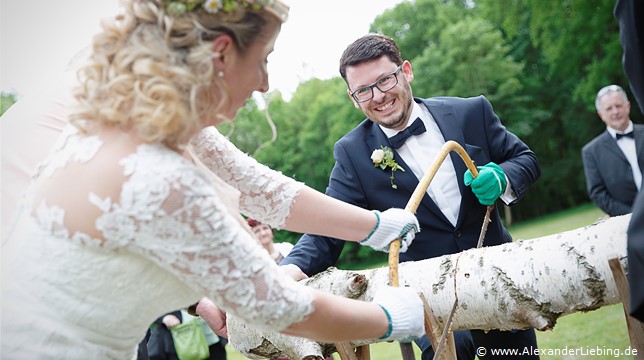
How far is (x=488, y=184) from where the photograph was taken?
3816 millimetres

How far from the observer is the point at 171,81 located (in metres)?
1.89

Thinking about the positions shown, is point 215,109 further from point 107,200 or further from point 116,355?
point 116,355

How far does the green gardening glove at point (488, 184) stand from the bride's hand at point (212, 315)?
1.65 meters

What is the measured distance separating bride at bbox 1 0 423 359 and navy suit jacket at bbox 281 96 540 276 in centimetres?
190

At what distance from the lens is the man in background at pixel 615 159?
8.20 m

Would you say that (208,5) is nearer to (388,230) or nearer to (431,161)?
(388,230)

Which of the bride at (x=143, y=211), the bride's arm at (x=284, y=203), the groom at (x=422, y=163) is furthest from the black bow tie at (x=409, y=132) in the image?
the bride at (x=143, y=211)

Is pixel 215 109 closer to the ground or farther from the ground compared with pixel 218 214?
farther from the ground

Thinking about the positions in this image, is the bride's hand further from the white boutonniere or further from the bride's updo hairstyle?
the bride's updo hairstyle

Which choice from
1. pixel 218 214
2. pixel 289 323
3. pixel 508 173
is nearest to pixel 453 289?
pixel 508 173

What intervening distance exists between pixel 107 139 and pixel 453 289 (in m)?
2.08

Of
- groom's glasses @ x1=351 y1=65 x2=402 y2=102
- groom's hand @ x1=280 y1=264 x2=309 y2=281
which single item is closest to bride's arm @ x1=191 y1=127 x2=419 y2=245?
groom's hand @ x1=280 y1=264 x2=309 y2=281

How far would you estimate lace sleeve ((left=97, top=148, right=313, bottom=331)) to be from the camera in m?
1.86

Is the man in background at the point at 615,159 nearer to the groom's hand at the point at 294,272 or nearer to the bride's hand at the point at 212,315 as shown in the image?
the groom's hand at the point at 294,272
